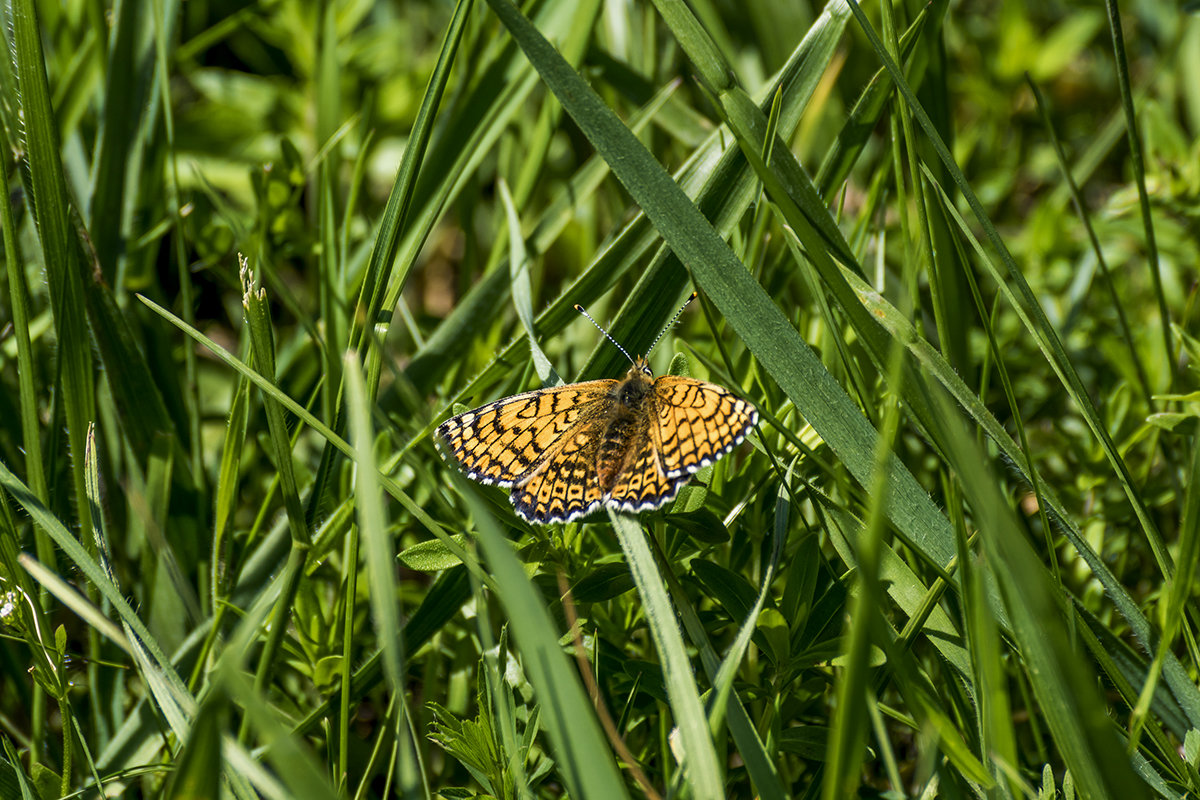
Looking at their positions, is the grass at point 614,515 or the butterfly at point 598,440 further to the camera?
the butterfly at point 598,440

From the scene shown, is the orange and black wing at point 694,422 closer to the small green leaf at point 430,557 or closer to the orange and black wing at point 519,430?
the orange and black wing at point 519,430

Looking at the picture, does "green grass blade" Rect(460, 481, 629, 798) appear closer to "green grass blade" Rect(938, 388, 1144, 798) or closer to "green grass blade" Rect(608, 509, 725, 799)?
"green grass blade" Rect(608, 509, 725, 799)

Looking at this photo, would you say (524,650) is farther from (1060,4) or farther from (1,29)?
(1060,4)

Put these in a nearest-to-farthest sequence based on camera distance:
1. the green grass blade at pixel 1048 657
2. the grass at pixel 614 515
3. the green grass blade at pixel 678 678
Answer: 1. the green grass blade at pixel 1048 657
2. the green grass blade at pixel 678 678
3. the grass at pixel 614 515

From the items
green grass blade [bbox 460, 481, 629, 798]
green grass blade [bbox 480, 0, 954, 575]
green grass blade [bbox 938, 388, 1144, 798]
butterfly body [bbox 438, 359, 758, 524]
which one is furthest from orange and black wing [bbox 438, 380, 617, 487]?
Result: green grass blade [bbox 938, 388, 1144, 798]

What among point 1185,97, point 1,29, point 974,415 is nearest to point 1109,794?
point 974,415

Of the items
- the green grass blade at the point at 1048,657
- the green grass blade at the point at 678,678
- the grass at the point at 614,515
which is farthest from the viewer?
the grass at the point at 614,515

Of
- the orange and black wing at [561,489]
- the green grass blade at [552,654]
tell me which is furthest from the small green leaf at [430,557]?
the green grass blade at [552,654]

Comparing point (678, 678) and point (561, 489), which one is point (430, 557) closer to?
point (561, 489)
